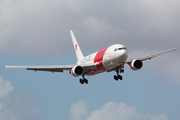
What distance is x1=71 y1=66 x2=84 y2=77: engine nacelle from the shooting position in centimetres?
6769

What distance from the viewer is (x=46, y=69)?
71812mm

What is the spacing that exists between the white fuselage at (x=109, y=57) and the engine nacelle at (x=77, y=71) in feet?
8.44

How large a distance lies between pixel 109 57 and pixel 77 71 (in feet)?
23.8

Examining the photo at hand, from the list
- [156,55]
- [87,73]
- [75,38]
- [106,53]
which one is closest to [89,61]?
[87,73]

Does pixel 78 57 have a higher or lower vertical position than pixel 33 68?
higher

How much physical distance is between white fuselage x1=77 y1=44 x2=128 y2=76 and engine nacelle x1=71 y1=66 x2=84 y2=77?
257 cm

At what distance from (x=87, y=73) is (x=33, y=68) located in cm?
1016

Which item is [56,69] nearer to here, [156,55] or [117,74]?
[117,74]

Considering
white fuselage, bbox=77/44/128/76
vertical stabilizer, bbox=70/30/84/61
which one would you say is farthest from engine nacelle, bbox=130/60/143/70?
vertical stabilizer, bbox=70/30/84/61

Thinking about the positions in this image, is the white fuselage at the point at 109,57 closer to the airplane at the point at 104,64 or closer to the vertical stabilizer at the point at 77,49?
the airplane at the point at 104,64

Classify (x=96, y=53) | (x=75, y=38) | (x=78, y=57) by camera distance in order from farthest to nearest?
1. (x=75, y=38)
2. (x=78, y=57)
3. (x=96, y=53)

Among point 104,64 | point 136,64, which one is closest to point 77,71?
point 104,64

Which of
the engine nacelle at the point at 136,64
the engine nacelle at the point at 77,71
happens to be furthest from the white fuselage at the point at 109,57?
the engine nacelle at the point at 136,64

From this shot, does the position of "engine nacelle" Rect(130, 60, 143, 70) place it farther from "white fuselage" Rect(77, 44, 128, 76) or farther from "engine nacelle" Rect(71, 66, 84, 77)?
"engine nacelle" Rect(71, 66, 84, 77)
